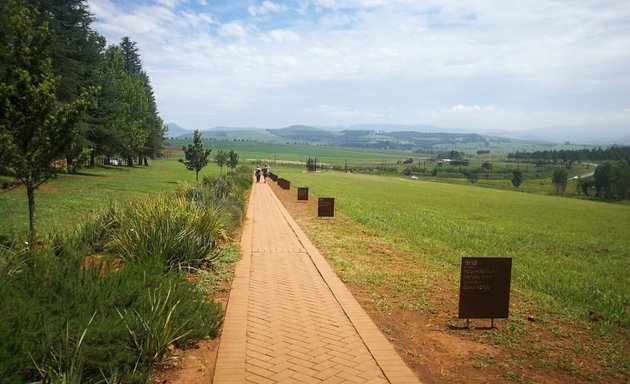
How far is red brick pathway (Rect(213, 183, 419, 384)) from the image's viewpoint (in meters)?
4.29

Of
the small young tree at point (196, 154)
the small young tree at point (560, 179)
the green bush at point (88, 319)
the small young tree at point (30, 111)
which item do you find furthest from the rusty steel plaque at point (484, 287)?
the small young tree at point (560, 179)

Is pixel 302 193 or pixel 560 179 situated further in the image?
pixel 560 179

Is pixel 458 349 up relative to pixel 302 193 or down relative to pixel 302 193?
up

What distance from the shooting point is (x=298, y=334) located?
5.25 meters

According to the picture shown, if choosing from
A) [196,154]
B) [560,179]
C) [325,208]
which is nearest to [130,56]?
[196,154]

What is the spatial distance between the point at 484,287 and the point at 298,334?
2.59 metres

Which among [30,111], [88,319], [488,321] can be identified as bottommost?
[488,321]

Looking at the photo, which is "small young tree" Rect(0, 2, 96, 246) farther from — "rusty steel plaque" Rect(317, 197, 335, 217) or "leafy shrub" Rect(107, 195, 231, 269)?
"rusty steel plaque" Rect(317, 197, 335, 217)

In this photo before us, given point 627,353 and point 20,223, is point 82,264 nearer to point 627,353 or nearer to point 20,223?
point 627,353

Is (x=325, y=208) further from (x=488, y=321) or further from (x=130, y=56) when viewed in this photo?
(x=130, y=56)

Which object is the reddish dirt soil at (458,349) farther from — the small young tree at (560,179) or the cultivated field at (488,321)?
the small young tree at (560,179)

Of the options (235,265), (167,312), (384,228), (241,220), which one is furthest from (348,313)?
(384,228)

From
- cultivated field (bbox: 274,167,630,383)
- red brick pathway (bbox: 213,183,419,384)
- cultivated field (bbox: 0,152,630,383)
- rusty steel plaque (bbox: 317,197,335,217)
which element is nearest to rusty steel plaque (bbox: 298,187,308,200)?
rusty steel plaque (bbox: 317,197,335,217)

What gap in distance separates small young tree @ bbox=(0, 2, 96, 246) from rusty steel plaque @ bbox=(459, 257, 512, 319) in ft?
21.9
